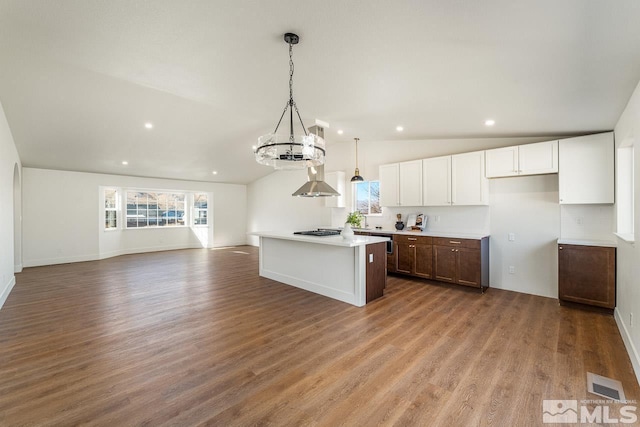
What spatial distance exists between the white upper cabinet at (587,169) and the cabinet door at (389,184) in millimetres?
2585

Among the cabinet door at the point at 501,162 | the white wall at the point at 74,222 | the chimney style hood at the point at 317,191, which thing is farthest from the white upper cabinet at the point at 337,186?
the white wall at the point at 74,222

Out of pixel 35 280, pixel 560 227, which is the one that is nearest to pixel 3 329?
pixel 35 280

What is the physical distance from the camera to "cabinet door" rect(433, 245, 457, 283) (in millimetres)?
4754

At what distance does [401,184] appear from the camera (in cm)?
571

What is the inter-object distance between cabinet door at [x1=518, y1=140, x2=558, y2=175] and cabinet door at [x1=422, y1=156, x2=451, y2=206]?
110 cm

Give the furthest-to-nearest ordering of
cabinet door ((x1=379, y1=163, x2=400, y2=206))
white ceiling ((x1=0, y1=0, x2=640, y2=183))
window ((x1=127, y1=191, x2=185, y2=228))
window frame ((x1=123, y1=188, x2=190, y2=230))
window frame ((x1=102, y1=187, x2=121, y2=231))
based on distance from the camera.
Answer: window ((x1=127, y1=191, x2=185, y2=228)) < window frame ((x1=123, y1=188, x2=190, y2=230)) < window frame ((x1=102, y1=187, x2=121, y2=231)) < cabinet door ((x1=379, y1=163, x2=400, y2=206)) < white ceiling ((x1=0, y1=0, x2=640, y2=183))

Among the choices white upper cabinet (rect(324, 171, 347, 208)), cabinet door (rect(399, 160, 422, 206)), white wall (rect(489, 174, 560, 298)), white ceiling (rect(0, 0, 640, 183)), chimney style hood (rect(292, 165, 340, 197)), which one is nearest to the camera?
white ceiling (rect(0, 0, 640, 183))

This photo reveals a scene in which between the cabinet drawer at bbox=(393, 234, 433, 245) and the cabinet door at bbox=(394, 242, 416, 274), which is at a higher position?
the cabinet drawer at bbox=(393, 234, 433, 245)

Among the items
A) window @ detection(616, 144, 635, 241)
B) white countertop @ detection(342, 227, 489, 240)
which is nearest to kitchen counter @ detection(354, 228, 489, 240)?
white countertop @ detection(342, 227, 489, 240)

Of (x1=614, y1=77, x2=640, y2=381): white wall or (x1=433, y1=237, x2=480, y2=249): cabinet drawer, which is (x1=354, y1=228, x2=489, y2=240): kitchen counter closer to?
(x1=433, y1=237, x2=480, y2=249): cabinet drawer

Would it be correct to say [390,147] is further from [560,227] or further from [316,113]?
[560,227]

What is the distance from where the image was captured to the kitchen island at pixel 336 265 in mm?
3982

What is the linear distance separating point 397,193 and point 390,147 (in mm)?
1070

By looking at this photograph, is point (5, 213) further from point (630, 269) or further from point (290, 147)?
point (630, 269)
